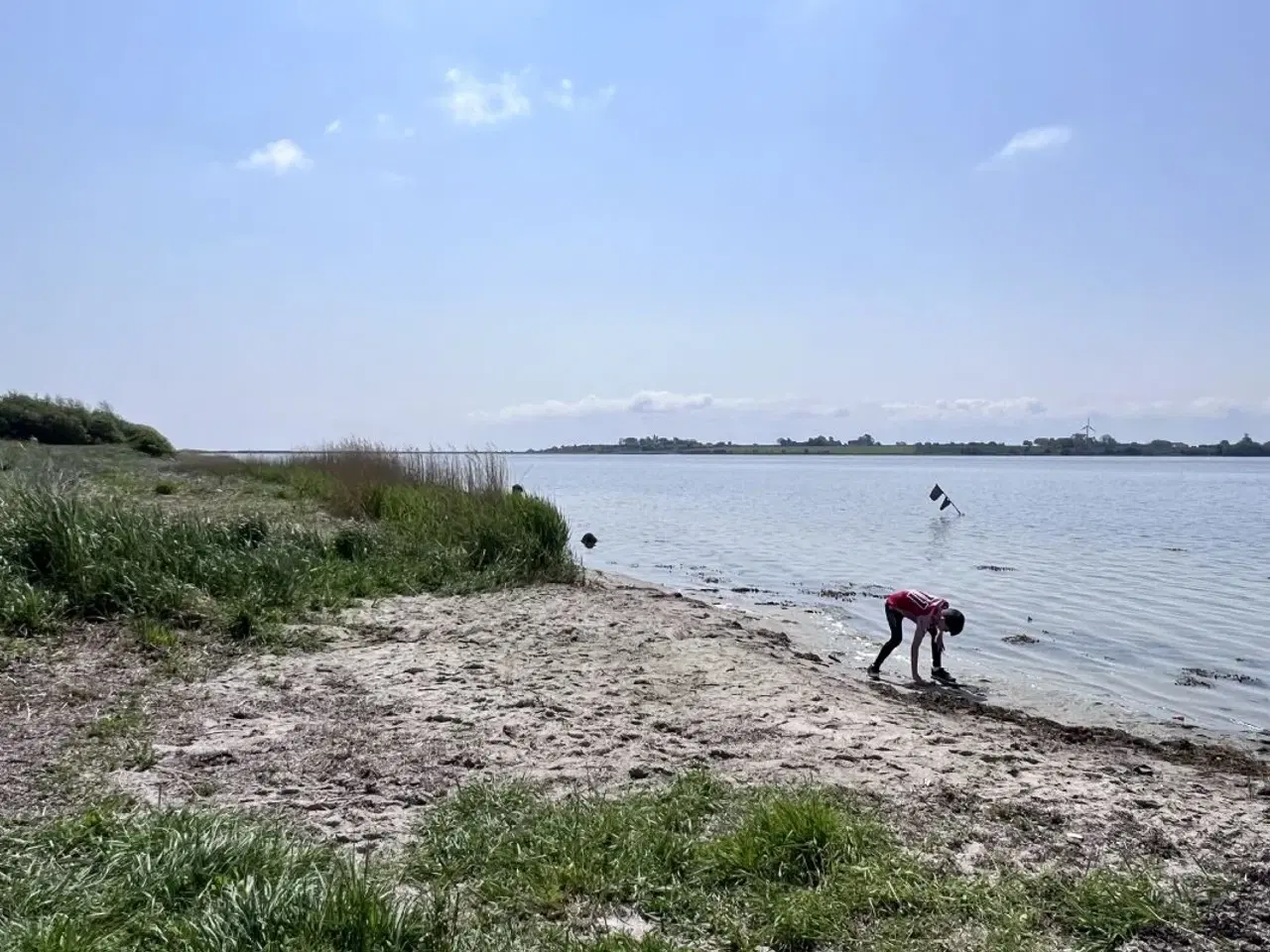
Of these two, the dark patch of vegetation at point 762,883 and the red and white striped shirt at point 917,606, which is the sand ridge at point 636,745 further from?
the red and white striped shirt at point 917,606

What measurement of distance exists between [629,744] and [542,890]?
2292 millimetres

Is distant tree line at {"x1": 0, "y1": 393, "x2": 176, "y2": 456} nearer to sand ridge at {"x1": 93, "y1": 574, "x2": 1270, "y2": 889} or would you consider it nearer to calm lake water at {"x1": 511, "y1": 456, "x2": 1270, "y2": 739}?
calm lake water at {"x1": 511, "y1": 456, "x2": 1270, "y2": 739}

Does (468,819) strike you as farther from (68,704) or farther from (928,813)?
(68,704)

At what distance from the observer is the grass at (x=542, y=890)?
3.08m

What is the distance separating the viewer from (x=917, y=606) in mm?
9656

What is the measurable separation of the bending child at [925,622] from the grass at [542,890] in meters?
5.53

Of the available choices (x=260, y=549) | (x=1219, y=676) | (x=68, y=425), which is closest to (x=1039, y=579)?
(x=1219, y=676)

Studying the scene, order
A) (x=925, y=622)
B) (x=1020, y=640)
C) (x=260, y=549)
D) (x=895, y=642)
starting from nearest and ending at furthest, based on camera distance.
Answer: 1. (x=925, y=622)
2. (x=895, y=642)
3. (x=260, y=549)
4. (x=1020, y=640)

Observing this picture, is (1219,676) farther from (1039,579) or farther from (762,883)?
(762,883)

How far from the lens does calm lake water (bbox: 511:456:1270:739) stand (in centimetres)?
983

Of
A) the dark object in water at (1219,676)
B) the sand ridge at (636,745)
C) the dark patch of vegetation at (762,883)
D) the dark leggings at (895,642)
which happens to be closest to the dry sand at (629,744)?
the sand ridge at (636,745)

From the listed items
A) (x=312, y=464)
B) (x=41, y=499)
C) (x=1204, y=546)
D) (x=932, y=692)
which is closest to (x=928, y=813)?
(x=932, y=692)

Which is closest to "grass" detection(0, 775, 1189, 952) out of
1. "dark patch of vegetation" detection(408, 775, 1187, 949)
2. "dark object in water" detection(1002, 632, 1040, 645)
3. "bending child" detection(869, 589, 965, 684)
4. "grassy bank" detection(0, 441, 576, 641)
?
"dark patch of vegetation" detection(408, 775, 1187, 949)

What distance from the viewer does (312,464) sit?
1059 inches
